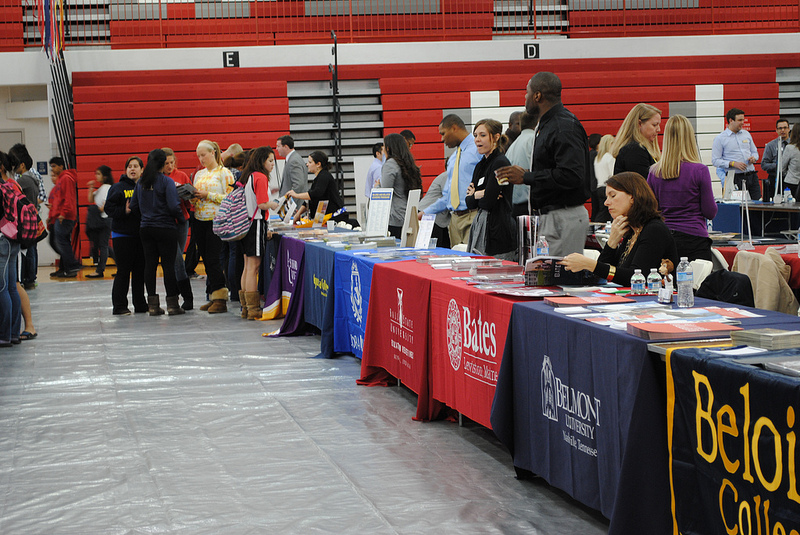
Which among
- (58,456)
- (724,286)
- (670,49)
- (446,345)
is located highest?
(670,49)

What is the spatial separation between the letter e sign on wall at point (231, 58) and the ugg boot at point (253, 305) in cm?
589

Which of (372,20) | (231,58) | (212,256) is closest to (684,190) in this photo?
(212,256)

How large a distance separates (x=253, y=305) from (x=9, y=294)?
1.79m

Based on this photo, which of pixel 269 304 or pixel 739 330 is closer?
pixel 739 330

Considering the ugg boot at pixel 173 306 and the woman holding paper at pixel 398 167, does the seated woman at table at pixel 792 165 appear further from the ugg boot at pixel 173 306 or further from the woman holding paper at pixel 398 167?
the ugg boot at pixel 173 306

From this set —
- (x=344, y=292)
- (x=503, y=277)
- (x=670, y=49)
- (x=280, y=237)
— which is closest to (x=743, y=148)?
(x=670, y=49)

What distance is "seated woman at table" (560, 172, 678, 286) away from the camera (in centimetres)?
309

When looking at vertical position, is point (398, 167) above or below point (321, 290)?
above

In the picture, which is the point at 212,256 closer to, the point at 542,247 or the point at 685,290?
the point at 542,247

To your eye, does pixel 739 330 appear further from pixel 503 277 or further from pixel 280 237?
pixel 280 237

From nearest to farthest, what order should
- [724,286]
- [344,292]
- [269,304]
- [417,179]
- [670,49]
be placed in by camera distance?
[724,286], [344,292], [417,179], [269,304], [670,49]

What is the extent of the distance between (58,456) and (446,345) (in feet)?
5.35

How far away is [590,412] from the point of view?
→ 2.41 m

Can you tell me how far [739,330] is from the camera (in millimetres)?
2143
